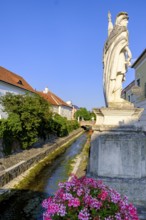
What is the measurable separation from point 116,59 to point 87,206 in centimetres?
393

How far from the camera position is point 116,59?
6414 millimetres

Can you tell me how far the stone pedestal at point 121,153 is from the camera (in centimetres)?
584

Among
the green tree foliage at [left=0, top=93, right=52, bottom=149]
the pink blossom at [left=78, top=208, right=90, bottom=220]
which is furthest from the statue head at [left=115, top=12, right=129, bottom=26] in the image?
the green tree foliage at [left=0, top=93, right=52, bottom=149]

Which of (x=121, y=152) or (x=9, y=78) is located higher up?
(x=9, y=78)

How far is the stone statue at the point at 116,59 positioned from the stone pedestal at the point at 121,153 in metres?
0.50

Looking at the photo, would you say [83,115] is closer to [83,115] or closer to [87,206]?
[83,115]

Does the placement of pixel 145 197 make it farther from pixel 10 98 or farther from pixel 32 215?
pixel 10 98

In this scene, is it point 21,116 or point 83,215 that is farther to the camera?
point 21,116

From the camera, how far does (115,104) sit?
6301mm

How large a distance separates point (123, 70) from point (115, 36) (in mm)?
818

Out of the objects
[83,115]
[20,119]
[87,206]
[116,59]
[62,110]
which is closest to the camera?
[87,206]

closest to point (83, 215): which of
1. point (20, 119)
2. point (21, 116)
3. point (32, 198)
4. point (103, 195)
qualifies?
point (103, 195)

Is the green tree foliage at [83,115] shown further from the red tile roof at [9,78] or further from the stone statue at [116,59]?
the stone statue at [116,59]

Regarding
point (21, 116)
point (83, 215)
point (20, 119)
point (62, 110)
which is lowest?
point (83, 215)
